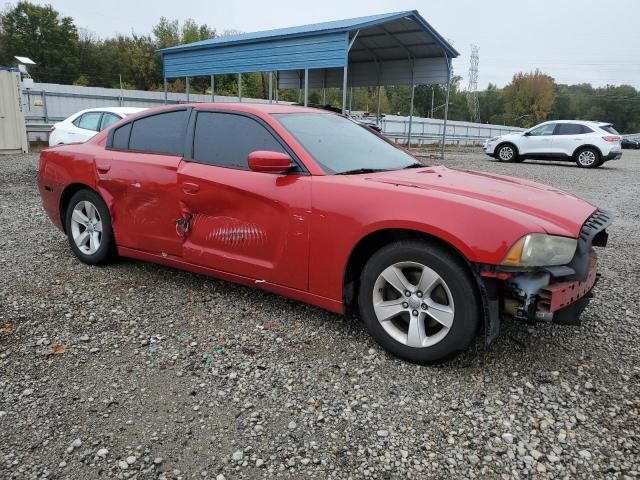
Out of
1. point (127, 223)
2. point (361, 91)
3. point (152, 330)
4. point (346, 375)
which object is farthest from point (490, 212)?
point (361, 91)

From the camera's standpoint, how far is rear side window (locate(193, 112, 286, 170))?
11.9 feet

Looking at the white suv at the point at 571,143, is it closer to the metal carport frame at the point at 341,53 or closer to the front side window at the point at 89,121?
the metal carport frame at the point at 341,53

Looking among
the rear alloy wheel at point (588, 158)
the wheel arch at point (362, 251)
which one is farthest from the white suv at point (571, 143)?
the wheel arch at point (362, 251)

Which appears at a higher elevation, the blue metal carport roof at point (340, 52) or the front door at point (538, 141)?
the blue metal carport roof at point (340, 52)

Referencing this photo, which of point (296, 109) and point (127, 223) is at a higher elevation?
point (296, 109)

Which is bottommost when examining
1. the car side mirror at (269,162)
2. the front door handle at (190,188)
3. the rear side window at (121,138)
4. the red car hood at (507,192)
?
the front door handle at (190,188)

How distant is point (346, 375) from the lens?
2.86 m

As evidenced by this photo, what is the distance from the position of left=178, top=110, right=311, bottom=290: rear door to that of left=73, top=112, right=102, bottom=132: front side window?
8007 mm

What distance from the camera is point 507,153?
1869cm

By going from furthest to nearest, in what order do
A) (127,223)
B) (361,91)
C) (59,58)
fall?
1. (361,91)
2. (59,58)
3. (127,223)

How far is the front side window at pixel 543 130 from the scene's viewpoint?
17513 mm

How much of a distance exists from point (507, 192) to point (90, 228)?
3580 mm

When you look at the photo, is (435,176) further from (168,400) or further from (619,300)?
(168,400)

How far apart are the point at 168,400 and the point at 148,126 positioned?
8.44ft
